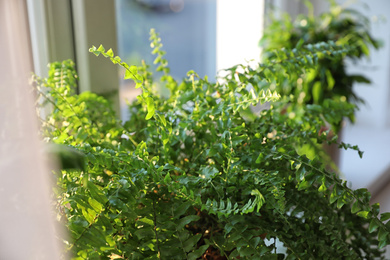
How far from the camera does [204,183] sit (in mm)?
602

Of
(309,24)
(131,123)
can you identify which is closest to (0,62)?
(131,123)

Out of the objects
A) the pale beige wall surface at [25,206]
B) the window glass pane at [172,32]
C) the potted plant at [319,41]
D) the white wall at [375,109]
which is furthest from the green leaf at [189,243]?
the white wall at [375,109]

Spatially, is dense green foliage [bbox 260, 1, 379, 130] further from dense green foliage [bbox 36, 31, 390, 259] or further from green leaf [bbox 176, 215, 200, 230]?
green leaf [bbox 176, 215, 200, 230]

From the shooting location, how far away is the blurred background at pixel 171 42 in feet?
2.76

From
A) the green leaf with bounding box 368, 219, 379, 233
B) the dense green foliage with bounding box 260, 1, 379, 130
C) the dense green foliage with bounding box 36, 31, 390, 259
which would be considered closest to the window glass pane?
the dense green foliage with bounding box 260, 1, 379, 130

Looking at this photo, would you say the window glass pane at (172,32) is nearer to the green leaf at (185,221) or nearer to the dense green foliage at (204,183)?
the dense green foliage at (204,183)

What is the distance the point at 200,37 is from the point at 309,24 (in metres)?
0.38

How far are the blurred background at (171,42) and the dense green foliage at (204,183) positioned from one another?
12 centimetres

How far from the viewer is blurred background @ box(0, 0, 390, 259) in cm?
84

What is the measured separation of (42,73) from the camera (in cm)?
89

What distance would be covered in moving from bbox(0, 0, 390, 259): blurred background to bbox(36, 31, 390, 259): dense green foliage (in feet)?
0.38

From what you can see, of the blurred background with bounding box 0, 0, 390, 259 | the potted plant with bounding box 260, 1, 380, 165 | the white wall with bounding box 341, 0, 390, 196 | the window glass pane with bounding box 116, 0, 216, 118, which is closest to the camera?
the blurred background with bounding box 0, 0, 390, 259

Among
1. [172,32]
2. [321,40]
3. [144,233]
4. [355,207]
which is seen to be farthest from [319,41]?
[144,233]

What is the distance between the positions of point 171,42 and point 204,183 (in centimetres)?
91
